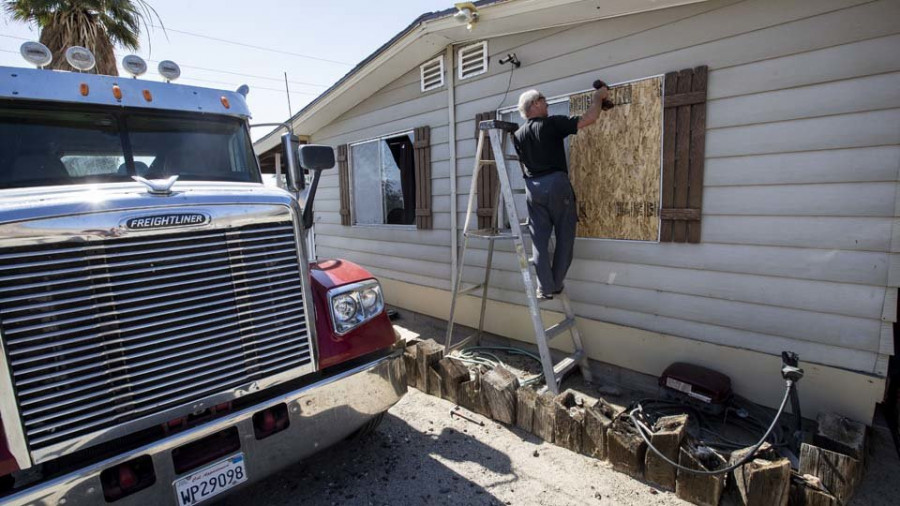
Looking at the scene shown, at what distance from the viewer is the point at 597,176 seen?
3756mm

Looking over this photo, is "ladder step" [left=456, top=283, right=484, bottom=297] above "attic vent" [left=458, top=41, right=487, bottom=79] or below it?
below

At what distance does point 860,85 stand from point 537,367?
3006mm

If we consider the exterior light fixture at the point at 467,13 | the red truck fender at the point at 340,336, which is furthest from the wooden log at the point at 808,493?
the exterior light fixture at the point at 467,13

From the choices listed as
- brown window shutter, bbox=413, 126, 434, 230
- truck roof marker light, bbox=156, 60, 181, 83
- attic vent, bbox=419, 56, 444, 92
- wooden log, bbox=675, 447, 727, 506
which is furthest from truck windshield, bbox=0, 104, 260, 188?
wooden log, bbox=675, 447, 727, 506

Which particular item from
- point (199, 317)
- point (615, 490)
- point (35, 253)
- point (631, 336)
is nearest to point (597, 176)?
point (631, 336)

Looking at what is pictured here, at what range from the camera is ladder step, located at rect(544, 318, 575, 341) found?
352 cm

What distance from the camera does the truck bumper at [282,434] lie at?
1.57 meters

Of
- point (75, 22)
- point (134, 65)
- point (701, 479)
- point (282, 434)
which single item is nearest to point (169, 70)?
point (134, 65)

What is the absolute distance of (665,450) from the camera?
2404 millimetres

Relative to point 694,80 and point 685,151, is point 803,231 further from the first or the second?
point 694,80

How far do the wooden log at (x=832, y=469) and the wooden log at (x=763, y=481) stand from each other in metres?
0.14

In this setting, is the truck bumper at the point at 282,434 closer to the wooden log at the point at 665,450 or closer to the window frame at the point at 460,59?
the wooden log at the point at 665,450

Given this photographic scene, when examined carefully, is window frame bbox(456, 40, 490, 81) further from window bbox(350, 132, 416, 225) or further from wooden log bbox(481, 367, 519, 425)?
wooden log bbox(481, 367, 519, 425)

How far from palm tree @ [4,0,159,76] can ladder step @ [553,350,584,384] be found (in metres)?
9.31
